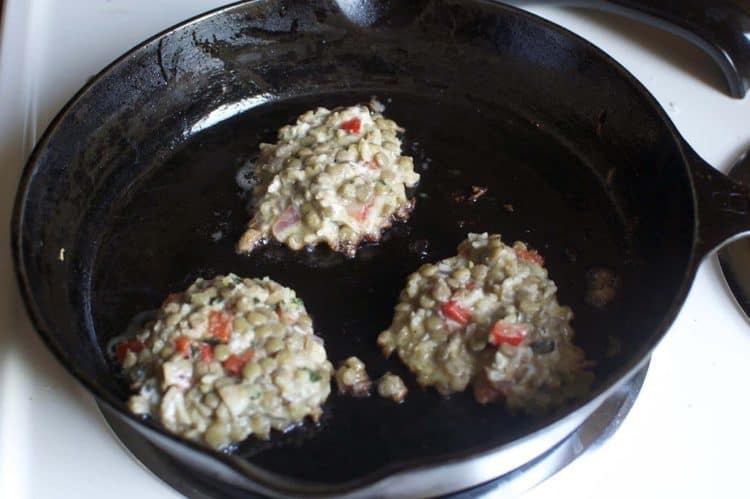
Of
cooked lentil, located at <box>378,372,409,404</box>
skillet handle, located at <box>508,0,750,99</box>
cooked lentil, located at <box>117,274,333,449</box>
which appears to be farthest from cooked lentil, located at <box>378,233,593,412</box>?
skillet handle, located at <box>508,0,750,99</box>

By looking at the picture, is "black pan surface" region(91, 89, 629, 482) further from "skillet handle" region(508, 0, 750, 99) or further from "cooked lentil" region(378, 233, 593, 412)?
"skillet handle" region(508, 0, 750, 99)

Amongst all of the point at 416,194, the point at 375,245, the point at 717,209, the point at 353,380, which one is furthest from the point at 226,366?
the point at 717,209

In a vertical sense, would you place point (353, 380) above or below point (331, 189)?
below

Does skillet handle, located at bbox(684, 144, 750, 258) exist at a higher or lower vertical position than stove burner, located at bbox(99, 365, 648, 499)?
higher

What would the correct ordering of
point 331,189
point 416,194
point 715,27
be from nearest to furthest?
1. point 331,189
2. point 416,194
3. point 715,27

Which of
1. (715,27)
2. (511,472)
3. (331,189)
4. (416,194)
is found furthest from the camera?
(715,27)

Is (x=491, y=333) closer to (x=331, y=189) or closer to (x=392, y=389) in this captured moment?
(x=392, y=389)

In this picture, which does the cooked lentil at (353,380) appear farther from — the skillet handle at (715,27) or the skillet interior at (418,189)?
the skillet handle at (715,27)
